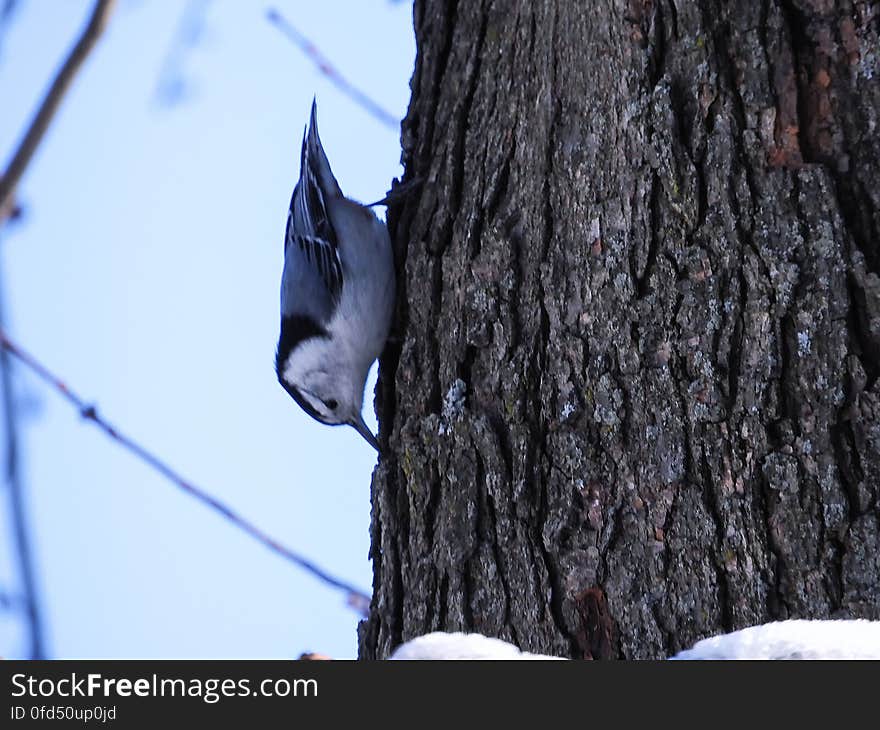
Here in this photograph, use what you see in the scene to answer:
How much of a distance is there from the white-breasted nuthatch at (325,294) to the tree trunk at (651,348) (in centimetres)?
79

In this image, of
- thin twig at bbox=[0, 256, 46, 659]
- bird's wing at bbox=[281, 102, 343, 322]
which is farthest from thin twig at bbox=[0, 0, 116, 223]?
bird's wing at bbox=[281, 102, 343, 322]

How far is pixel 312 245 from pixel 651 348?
Result: 1879 mm

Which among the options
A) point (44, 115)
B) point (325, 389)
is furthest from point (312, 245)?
point (44, 115)

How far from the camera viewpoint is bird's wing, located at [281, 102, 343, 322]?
12.9ft

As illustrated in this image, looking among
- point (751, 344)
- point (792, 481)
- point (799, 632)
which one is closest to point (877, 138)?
point (751, 344)

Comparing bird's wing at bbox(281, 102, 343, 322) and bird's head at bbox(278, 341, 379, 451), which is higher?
bird's wing at bbox(281, 102, 343, 322)

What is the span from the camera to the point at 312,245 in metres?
4.00

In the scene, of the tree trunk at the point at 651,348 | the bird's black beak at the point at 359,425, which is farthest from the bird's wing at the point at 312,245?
the tree trunk at the point at 651,348

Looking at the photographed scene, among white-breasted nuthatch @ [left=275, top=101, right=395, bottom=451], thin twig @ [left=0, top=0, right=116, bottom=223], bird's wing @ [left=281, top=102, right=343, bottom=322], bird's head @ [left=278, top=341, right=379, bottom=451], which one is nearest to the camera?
thin twig @ [left=0, top=0, right=116, bottom=223]

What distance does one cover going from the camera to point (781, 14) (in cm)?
241

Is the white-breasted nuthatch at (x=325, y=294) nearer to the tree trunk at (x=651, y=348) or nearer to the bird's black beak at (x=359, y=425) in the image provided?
the bird's black beak at (x=359, y=425)

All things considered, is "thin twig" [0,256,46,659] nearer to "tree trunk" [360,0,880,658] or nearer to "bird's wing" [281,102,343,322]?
"tree trunk" [360,0,880,658]

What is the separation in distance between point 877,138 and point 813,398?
53cm
